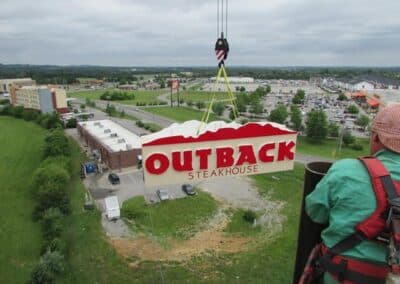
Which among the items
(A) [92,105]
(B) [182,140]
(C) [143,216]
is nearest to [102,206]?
(C) [143,216]

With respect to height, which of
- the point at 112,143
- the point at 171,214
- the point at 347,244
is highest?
the point at 347,244

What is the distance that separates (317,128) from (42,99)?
46660 millimetres

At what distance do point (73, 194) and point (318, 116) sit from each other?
31.0 m

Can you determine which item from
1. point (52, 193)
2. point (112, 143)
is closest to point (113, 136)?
point (112, 143)

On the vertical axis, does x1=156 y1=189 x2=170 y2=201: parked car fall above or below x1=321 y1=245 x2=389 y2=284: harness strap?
below

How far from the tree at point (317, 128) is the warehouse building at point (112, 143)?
22005 millimetres

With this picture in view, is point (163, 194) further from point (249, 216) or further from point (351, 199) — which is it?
point (351, 199)

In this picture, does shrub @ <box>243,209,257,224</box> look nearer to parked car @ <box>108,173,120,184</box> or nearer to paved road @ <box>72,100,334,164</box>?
parked car @ <box>108,173,120,184</box>

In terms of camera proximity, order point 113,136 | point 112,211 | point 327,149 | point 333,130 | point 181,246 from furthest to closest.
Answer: point 333,130
point 327,149
point 113,136
point 112,211
point 181,246

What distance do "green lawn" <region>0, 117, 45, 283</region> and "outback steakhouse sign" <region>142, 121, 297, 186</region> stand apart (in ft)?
35.9

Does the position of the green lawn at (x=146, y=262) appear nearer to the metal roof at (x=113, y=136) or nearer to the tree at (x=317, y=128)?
the metal roof at (x=113, y=136)

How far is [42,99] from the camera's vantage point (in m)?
58.8

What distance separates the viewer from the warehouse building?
3088cm

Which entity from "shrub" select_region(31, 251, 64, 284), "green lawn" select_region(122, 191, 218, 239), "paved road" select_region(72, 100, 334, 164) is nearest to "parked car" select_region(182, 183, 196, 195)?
"green lawn" select_region(122, 191, 218, 239)
